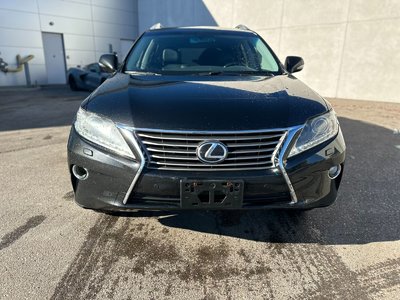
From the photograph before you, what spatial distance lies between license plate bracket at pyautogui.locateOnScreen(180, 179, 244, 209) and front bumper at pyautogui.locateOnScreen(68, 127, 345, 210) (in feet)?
0.11

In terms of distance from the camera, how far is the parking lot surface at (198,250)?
1.93 metres

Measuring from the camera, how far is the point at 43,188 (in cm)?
337

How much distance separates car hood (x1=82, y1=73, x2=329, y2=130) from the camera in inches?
76.4

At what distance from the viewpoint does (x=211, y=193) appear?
192 centimetres

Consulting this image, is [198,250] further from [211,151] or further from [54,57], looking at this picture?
[54,57]

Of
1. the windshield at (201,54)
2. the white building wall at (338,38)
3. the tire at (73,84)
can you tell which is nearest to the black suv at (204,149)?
the windshield at (201,54)

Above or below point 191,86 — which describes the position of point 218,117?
below

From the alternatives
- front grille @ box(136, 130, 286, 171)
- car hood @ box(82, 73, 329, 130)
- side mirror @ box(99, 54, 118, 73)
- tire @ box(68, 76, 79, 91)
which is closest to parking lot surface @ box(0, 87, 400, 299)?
front grille @ box(136, 130, 286, 171)

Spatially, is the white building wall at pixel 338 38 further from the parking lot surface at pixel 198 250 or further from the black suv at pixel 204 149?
the black suv at pixel 204 149

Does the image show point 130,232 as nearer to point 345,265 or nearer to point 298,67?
point 345,265

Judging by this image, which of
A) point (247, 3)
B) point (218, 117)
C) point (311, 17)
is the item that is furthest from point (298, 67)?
point (247, 3)

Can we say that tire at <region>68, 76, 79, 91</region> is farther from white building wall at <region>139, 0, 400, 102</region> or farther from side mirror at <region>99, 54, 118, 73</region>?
side mirror at <region>99, 54, 118, 73</region>

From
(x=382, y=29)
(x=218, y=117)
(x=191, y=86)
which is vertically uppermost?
(x=382, y=29)

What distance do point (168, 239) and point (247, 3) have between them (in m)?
13.0
